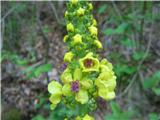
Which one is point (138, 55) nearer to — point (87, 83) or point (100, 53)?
point (100, 53)

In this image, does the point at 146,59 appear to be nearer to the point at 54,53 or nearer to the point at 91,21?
the point at 54,53

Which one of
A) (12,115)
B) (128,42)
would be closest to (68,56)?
(128,42)

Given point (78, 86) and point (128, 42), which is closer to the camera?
point (78, 86)

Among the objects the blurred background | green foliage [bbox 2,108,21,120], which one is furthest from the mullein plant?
green foliage [bbox 2,108,21,120]

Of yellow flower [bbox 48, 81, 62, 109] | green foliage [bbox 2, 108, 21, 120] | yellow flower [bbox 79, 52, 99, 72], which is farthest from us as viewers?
green foliage [bbox 2, 108, 21, 120]

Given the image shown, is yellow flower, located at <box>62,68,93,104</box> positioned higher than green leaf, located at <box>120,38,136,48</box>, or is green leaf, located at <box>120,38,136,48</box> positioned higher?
green leaf, located at <box>120,38,136,48</box>

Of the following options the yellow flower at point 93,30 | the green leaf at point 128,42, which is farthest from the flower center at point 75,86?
the green leaf at point 128,42

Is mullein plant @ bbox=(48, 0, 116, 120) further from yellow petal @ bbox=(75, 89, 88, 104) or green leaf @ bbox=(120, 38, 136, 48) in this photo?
green leaf @ bbox=(120, 38, 136, 48)
